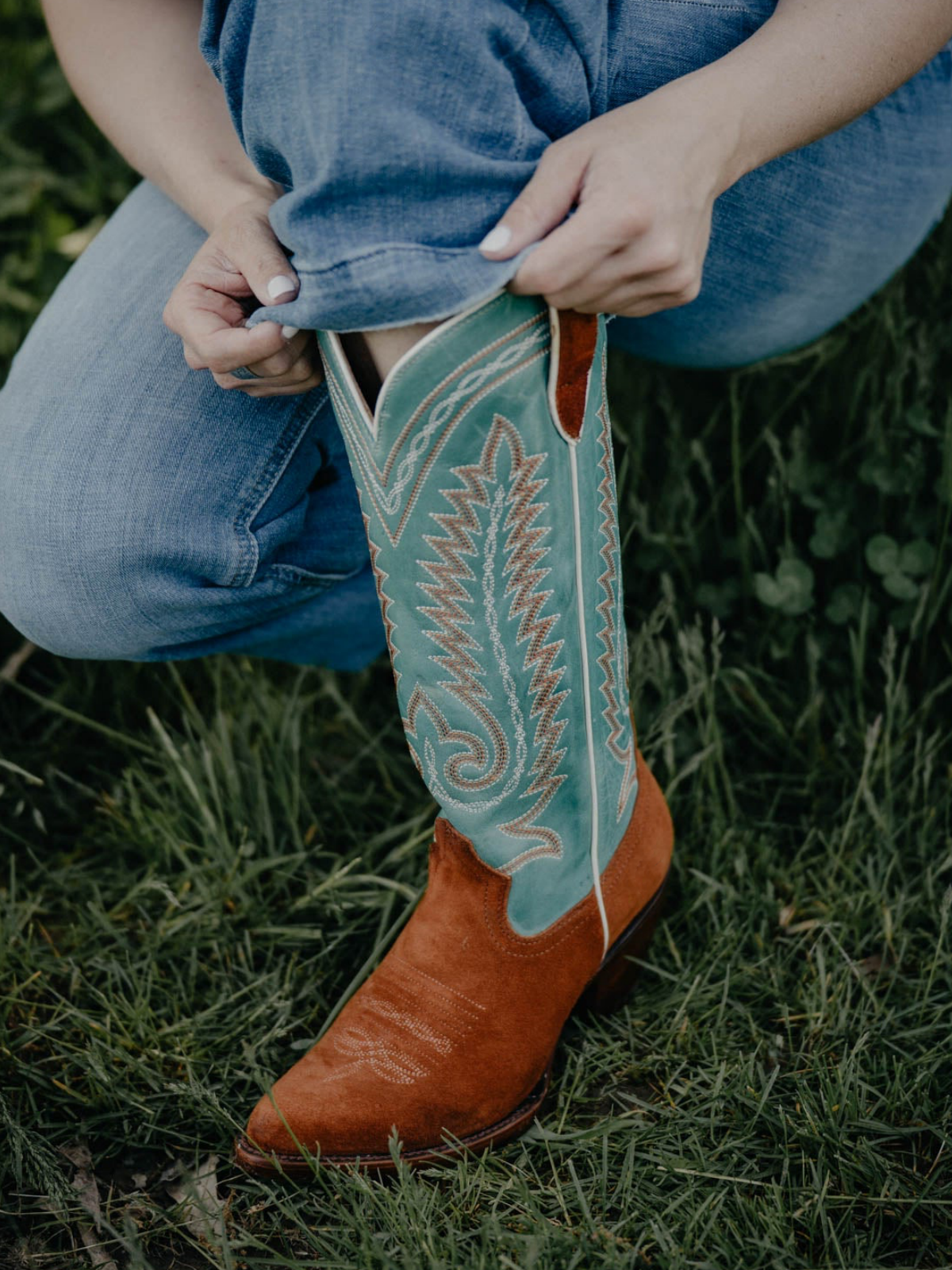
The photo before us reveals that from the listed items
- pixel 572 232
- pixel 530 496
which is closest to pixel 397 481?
pixel 530 496

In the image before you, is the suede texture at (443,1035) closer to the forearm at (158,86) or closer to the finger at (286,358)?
the finger at (286,358)

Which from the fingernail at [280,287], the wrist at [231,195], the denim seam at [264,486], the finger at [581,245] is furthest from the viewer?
the denim seam at [264,486]

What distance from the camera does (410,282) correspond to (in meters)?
0.74

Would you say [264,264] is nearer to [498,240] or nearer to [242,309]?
[242,309]

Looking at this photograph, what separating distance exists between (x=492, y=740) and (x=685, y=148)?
50cm

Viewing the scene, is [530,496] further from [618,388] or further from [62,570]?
[618,388]

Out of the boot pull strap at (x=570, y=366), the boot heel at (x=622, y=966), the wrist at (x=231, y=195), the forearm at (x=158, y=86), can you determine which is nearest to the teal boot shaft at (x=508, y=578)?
the boot pull strap at (x=570, y=366)

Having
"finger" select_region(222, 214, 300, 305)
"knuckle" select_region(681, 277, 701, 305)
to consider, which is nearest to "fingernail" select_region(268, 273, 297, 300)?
"finger" select_region(222, 214, 300, 305)

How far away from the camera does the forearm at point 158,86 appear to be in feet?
3.40

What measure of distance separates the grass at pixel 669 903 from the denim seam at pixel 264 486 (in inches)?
11.7

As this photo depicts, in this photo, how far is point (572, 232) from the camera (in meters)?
0.72

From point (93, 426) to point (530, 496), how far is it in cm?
50

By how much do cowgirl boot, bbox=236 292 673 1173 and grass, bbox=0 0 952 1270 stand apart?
7 cm

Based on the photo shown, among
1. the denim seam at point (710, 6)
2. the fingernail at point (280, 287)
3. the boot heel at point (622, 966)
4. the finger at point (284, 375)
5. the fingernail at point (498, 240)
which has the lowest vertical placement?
the boot heel at point (622, 966)
